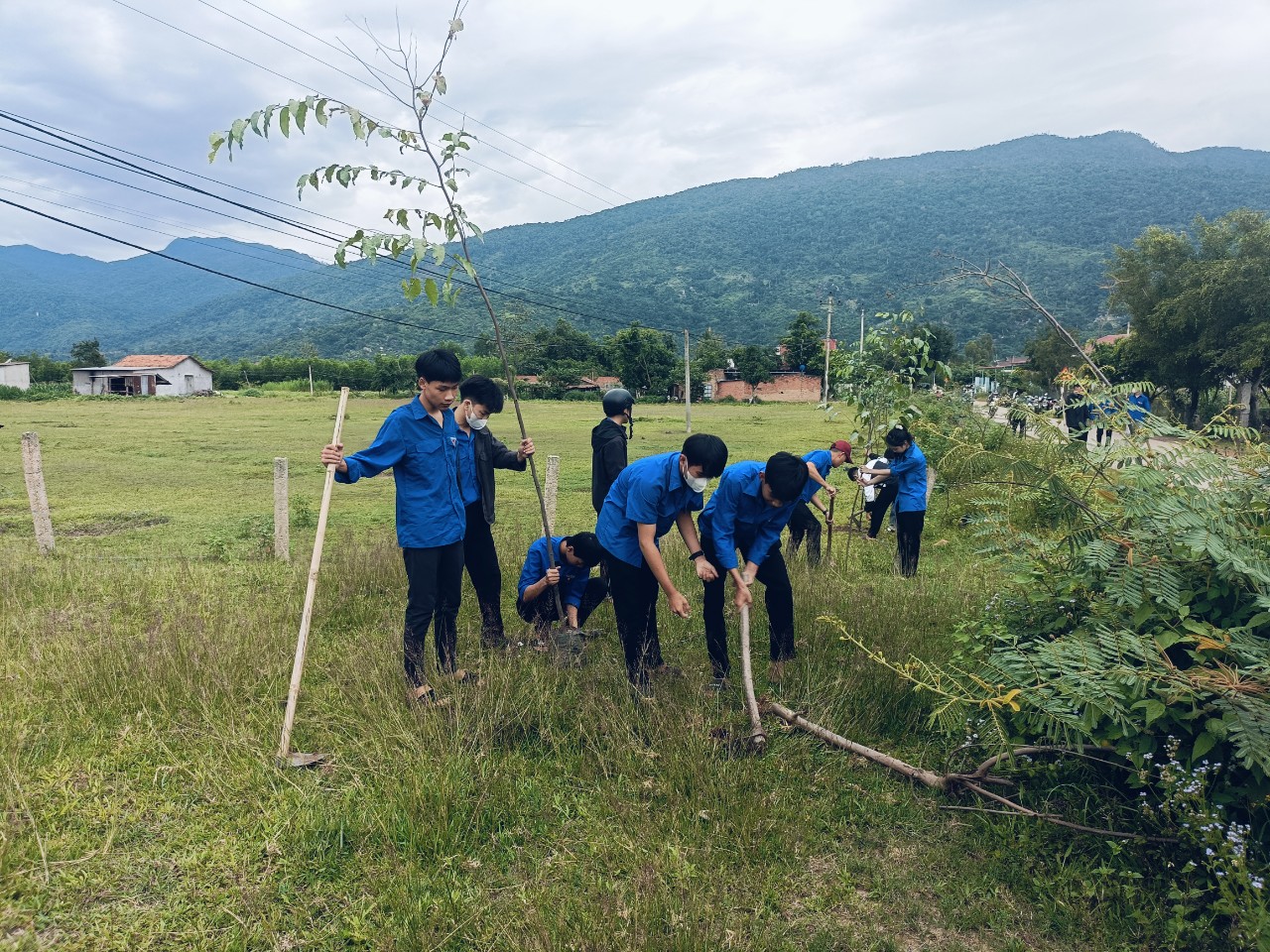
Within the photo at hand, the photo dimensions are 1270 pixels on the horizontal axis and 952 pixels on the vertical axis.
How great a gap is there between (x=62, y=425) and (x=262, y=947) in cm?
3191

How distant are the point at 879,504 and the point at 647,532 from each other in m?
5.09

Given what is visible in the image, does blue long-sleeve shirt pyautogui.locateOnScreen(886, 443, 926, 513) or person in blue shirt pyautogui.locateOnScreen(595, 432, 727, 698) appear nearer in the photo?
person in blue shirt pyautogui.locateOnScreen(595, 432, 727, 698)

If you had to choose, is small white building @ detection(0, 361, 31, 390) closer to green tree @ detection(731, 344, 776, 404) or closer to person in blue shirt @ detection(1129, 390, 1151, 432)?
green tree @ detection(731, 344, 776, 404)

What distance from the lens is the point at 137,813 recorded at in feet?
9.71

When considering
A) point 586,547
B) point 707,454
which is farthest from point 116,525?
point 707,454

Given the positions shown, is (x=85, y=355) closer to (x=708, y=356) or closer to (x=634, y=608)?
(x=708, y=356)

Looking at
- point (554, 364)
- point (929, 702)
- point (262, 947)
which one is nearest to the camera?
point (262, 947)

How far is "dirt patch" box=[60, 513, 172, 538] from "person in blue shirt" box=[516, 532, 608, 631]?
743cm

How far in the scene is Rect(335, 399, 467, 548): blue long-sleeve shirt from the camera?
381cm

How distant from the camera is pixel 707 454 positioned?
11.6 ft

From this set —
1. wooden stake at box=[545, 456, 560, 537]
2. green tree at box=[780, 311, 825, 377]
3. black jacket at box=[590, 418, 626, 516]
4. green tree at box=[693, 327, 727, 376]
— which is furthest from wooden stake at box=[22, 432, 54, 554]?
green tree at box=[780, 311, 825, 377]

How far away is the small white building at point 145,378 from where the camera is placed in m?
65.6

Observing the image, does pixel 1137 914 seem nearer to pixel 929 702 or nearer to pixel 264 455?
pixel 929 702

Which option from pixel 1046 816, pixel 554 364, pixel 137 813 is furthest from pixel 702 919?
pixel 554 364
